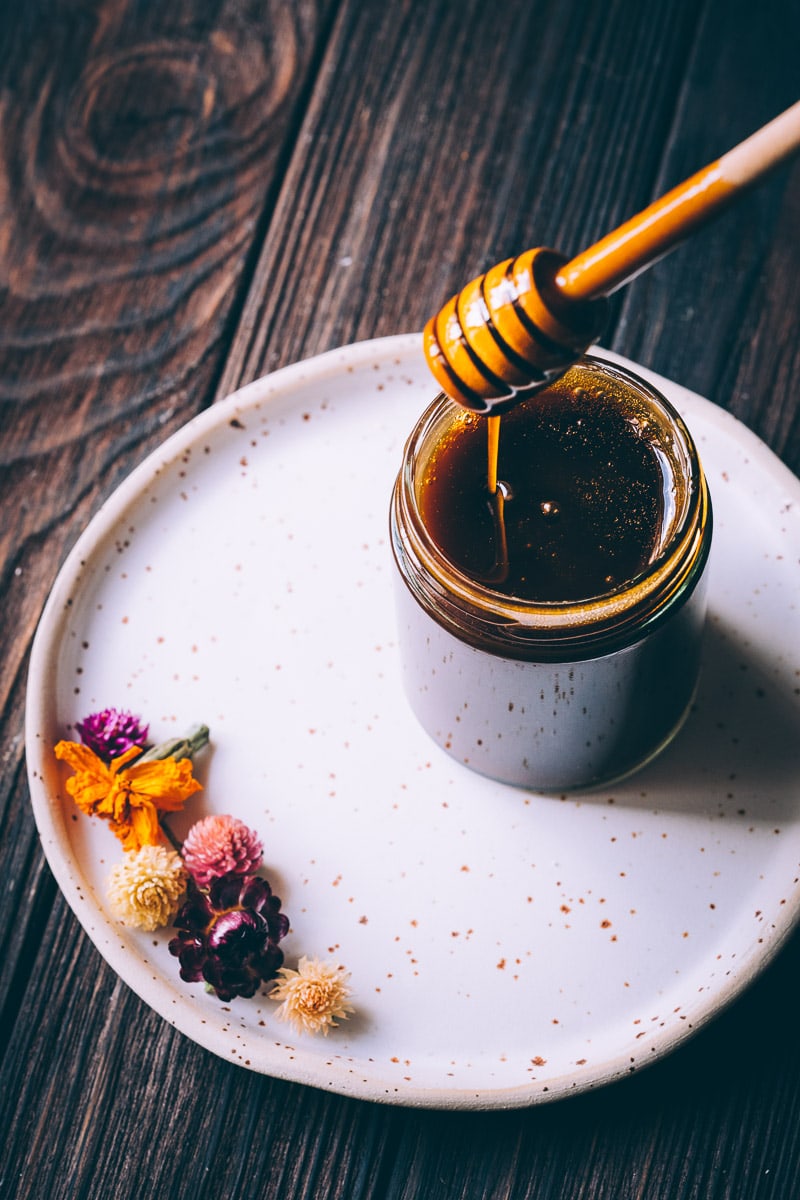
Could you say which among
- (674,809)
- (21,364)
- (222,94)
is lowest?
(674,809)

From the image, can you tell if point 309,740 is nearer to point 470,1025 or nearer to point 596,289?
point 470,1025

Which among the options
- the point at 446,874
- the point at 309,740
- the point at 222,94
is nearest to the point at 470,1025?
the point at 446,874

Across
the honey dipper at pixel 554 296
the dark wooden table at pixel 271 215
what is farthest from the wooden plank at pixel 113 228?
the honey dipper at pixel 554 296

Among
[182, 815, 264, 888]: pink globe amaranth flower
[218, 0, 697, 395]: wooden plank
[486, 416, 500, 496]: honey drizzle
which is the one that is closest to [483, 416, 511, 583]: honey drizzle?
[486, 416, 500, 496]: honey drizzle

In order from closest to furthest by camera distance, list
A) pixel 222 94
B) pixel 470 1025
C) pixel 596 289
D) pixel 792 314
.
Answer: pixel 596 289 → pixel 470 1025 → pixel 792 314 → pixel 222 94

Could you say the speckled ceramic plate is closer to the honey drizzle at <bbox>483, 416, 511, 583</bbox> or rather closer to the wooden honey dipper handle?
the honey drizzle at <bbox>483, 416, 511, 583</bbox>

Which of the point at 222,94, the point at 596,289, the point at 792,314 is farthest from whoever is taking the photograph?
the point at 222,94

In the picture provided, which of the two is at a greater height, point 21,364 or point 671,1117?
point 21,364
